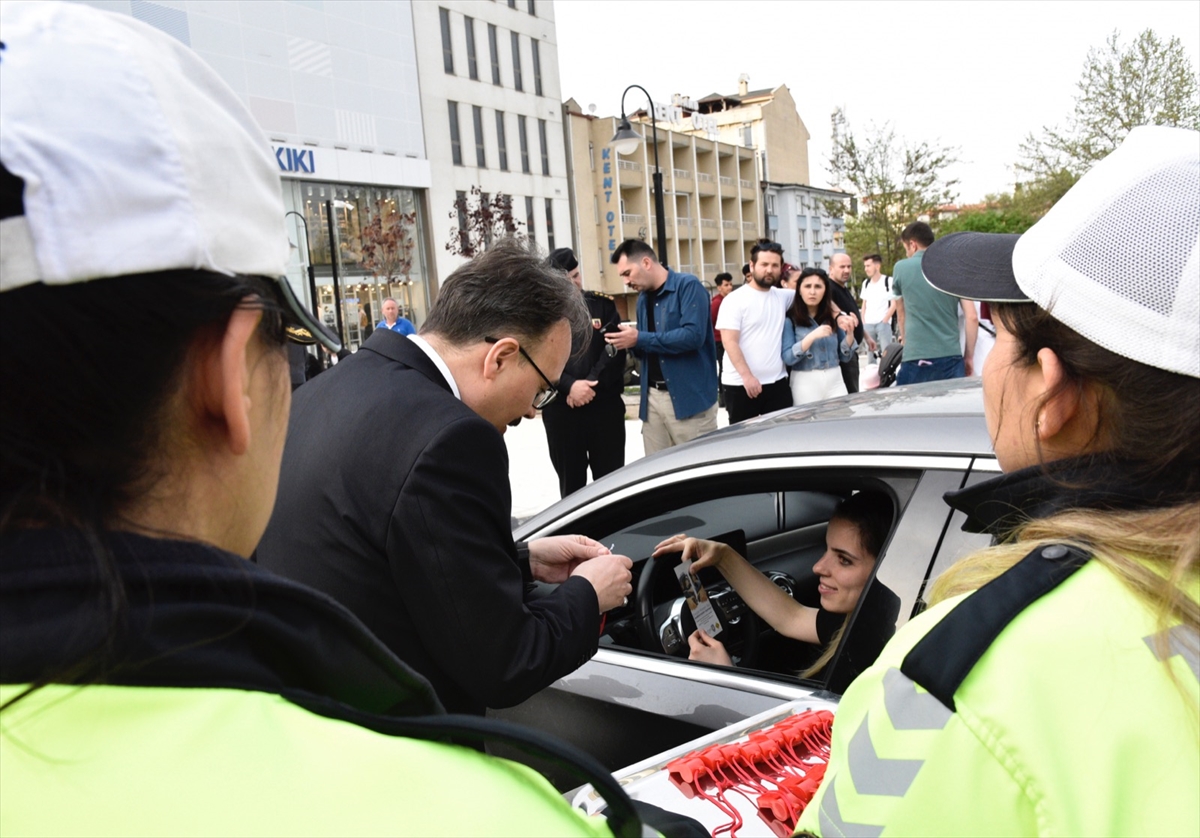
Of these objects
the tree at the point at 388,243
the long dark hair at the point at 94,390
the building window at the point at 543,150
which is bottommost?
the long dark hair at the point at 94,390

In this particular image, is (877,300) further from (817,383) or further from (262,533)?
(262,533)

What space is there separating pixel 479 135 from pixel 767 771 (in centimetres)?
3856

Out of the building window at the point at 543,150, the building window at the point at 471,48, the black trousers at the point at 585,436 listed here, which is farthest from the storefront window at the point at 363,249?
the black trousers at the point at 585,436

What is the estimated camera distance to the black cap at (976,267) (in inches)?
47.3

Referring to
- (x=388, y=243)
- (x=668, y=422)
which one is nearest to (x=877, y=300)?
(x=668, y=422)

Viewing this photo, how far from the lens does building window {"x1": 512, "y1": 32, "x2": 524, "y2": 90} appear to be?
132 feet

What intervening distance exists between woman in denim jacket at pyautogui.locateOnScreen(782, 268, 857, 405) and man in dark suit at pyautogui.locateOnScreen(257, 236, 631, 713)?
526 cm

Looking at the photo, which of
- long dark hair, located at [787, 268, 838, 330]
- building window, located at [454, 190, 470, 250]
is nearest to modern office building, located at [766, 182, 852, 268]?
building window, located at [454, 190, 470, 250]

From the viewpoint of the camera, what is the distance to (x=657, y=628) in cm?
290

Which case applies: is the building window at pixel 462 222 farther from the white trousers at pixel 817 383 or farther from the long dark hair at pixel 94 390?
the long dark hair at pixel 94 390

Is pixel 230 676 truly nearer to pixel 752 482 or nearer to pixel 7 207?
pixel 7 207

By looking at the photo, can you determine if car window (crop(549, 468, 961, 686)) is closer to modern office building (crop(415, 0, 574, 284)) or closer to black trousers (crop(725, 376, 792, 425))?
black trousers (crop(725, 376, 792, 425))

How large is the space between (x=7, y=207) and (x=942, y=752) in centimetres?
88

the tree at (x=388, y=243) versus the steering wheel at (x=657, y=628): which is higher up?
the tree at (x=388, y=243)
